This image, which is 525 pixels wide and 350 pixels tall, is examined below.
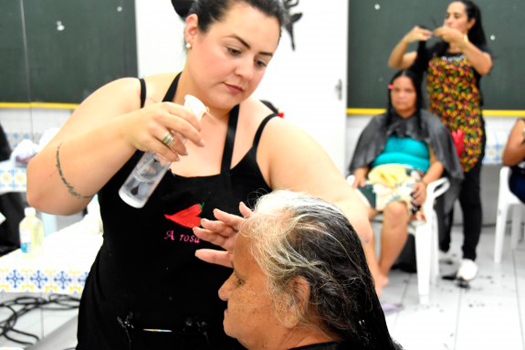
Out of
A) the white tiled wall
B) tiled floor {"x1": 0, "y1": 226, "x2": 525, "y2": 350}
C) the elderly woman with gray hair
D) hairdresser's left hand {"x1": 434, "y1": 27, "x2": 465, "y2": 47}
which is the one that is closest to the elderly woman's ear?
the elderly woman with gray hair

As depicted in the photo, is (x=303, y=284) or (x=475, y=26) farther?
(x=475, y=26)

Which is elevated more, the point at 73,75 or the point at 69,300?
the point at 73,75

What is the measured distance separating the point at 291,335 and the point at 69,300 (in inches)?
110

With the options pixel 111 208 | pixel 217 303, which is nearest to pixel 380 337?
pixel 217 303

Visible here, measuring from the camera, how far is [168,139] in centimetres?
101

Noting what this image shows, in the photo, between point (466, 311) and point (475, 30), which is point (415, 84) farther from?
point (466, 311)

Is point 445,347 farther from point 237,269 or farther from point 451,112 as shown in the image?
point 237,269

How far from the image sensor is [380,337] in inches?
41.2

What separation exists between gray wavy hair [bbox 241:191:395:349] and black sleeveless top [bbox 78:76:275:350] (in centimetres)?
23

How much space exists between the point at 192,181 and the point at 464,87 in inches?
124

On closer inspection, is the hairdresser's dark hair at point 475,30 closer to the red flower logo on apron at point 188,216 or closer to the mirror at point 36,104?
the mirror at point 36,104

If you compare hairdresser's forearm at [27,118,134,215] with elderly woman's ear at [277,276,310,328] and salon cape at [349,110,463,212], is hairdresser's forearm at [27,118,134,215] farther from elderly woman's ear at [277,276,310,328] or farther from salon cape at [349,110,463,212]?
salon cape at [349,110,463,212]

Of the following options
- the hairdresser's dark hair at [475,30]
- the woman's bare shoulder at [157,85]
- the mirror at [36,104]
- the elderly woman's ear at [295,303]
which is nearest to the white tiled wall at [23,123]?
the mirror at [36,104]

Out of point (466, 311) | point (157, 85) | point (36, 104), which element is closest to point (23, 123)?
point (36, 104)
